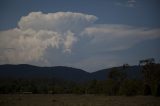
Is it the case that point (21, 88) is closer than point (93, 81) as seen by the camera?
No

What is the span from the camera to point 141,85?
7619 centimetres

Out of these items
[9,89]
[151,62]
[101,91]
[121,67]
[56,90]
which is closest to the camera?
[151,62]

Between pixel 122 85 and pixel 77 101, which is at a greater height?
pixel 122 85

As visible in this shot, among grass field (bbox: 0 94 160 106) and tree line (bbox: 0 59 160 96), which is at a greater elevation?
tree line (bbox: 0 59 160 96)

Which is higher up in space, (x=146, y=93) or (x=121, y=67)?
(x=121, y=67)

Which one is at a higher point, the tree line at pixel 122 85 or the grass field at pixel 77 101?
the tree line at pixel 122 85

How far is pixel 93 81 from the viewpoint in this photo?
94750 millimetres

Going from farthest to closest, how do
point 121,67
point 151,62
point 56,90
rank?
point 56,90
point 121,67
point 151,62

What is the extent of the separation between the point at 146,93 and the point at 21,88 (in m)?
51.4

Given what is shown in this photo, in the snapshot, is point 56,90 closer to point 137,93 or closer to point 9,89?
point 9,89

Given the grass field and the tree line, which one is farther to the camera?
the tree line

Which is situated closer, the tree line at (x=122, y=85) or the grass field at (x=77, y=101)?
the grass field at (x=77, y=101)

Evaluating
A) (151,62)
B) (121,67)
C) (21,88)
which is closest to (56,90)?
(21,88)

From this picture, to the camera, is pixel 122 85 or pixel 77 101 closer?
pixel 77 101
